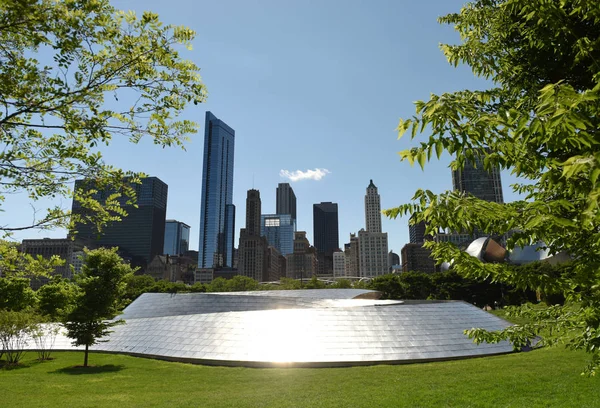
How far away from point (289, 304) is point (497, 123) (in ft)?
119

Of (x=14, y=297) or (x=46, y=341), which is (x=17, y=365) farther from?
(x=14, y=297)

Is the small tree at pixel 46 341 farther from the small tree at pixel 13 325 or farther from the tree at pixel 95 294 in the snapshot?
the tree at pixel 95 294

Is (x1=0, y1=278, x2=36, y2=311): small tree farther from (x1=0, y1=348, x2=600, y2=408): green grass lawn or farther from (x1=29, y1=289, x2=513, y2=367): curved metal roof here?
(x1=0, y1=348, x2=600, y2=408): green grass lawn

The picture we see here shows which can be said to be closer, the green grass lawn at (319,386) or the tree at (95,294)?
the green grass lawn at (319,386)

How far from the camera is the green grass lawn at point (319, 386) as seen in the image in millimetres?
14203

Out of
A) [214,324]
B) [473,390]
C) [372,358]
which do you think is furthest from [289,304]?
[473,390]

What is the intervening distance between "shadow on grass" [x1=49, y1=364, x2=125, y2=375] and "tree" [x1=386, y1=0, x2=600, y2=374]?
2597 centimetres

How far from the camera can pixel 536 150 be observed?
4.98 meters

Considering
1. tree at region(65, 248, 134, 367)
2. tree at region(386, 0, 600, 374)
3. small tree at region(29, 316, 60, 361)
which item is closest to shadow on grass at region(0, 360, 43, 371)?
small tree at region(29, 316, 60, 361)

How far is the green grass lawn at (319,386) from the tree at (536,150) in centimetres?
989

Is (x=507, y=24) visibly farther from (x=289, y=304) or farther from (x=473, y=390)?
(x=289, y=304)

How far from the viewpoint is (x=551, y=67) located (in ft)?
24.2

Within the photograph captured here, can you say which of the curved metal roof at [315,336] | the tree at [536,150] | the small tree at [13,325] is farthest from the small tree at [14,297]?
the tree at [536,150]

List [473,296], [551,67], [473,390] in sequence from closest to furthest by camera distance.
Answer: [551,67] < [473,390] < [473,296]
